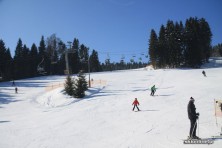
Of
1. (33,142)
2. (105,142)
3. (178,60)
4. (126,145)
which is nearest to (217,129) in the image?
(126,145)

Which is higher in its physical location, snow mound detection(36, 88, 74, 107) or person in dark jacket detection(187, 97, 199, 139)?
person in dark jacket detection(187, 97, 199, 139)

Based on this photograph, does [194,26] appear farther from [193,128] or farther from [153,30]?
[193,128]

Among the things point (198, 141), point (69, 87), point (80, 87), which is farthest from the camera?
point (69, 87)

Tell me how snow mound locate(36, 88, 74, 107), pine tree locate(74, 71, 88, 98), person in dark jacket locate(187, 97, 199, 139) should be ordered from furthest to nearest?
pine tree locate(74, 71, 88, 98), snow mound locate(36, 88, 74, 107), person in dark jacket locate(187, 97, 199, 139)

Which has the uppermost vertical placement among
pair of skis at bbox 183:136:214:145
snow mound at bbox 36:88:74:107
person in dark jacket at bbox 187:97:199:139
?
person in dark jacket at bbox 187:97:199:139

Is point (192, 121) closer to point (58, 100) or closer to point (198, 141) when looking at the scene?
point (198, 141)

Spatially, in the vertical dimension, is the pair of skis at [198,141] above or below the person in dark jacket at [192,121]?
below

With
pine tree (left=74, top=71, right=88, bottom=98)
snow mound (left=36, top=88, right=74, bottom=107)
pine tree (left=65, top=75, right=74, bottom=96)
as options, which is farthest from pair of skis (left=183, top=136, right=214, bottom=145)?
pine tree (left=65, top=75, right=74, bottom=96)

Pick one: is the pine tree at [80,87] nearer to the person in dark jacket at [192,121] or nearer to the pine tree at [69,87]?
the pine tree at [69,87]

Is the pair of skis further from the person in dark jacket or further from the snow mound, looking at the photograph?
the snow mound

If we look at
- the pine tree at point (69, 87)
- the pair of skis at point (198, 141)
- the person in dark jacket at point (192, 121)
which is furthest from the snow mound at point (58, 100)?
the pair of skis at point (198, 141)

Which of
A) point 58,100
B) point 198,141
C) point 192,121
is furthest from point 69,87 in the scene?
point 198,141

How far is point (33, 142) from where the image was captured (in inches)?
492

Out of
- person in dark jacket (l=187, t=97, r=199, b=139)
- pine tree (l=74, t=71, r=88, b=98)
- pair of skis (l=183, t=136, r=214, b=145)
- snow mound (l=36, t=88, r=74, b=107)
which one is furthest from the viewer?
pine tree (l=74, t=71, r=88, b=98)
